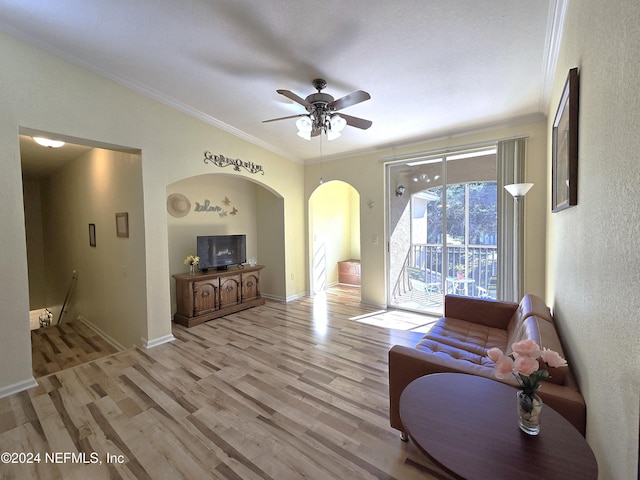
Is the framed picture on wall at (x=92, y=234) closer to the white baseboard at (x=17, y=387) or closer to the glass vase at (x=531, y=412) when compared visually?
the white baseboard at (x=17, y=387)

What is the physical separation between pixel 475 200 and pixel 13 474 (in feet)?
16.8

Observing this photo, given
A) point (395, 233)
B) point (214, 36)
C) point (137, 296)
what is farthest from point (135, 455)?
point (395, 233)

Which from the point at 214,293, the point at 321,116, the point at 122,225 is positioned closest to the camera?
the point at 321,116

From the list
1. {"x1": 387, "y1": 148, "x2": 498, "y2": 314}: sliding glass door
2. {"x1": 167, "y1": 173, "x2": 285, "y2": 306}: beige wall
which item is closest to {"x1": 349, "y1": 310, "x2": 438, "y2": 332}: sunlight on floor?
{"x1": 387, "y1": 148, "x2": 498, "y2": 314}: sliding glass door

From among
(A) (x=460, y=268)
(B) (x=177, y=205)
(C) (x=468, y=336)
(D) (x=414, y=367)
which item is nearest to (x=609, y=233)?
(D) (x=414, y=367)

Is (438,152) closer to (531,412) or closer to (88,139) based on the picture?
(531,412)

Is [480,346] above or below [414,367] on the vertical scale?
below

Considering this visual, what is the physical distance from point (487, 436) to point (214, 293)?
13.3 feet

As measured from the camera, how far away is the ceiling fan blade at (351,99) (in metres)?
2.18

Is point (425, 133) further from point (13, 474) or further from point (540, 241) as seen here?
point (13, 474)

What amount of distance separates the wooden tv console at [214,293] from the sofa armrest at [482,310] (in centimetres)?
328

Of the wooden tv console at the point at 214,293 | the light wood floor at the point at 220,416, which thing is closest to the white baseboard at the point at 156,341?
the light wood floor at the point at 220,416

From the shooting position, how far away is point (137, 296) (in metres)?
3.46

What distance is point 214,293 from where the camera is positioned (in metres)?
4.34
